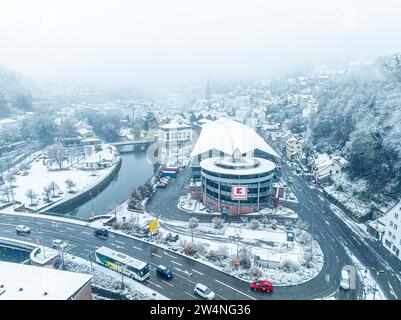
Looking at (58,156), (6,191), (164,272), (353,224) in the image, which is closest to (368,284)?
(353,224)

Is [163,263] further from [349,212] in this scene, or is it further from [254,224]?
[349,212]

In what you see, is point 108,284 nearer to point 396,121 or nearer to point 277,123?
point 396,121

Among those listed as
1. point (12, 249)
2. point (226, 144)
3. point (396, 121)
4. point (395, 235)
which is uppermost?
point (396, 121)

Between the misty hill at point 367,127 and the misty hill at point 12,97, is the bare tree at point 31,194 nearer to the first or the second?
the misty hill at point 367,127

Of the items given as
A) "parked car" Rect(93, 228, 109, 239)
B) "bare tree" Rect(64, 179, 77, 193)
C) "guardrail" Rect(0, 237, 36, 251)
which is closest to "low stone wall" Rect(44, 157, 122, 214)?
"bare tree" Rect(64, 179, 77, 193)

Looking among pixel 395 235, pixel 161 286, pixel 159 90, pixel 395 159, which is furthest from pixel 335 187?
pixel 159 90

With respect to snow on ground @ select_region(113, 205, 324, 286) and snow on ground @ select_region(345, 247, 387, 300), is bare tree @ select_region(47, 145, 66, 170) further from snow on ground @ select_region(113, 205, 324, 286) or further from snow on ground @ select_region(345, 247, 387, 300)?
snow on ground @ select_region(345, 247, 387, 300)

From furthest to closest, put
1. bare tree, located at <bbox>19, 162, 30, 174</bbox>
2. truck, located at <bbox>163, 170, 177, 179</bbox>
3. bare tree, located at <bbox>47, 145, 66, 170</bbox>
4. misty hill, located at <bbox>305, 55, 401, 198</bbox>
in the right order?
1. bare tree, located at <bbox>47, 145, 66, 170</bbox>
2. bare tree, located at <bbox>19, 162, 30, 174</bbox>
3. truck, located at <bbox>163, 170, 177, 179</bbox>
4. misty hill, located at <bbox>305, 55, 401, 198</bbox>
